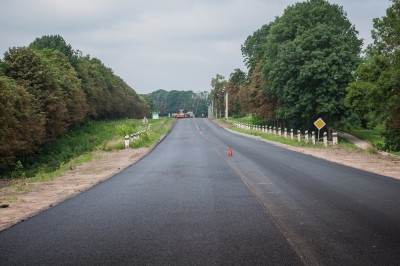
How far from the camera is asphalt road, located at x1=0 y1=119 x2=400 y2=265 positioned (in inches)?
200

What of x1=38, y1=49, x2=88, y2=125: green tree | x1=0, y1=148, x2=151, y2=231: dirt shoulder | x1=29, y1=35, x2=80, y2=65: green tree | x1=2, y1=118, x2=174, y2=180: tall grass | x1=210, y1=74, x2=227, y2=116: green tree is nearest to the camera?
x1=0, y1=148, x2=151, y2=231: dirt shoulder

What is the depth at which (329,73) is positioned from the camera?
39.7 metres

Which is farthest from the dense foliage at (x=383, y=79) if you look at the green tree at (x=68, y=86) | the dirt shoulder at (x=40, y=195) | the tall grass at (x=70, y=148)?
the green tree at (x=68, y=86)

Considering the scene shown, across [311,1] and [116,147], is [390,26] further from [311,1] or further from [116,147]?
[311,1]

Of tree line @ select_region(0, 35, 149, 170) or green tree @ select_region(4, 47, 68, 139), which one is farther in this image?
green tree @ select_region(4, 47, 68, 139)

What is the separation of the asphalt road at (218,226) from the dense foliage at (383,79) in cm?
1329

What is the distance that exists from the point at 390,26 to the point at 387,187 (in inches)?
675

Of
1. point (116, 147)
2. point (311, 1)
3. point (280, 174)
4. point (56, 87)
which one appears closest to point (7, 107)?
point (116, 147)

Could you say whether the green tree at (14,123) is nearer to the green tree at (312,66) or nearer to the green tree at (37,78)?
the green tree at (37,78)

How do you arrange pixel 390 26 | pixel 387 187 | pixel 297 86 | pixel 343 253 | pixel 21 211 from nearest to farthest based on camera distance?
1. pixel 343 253
2. pixel 21 211
3. pixel 387 187
4. pixel 390 26
5. pixel 297 86

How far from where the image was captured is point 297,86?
41750 mm

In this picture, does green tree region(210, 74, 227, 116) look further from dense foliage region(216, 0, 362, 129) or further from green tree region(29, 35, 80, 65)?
dense foliage region(216, 0, 362, 129)

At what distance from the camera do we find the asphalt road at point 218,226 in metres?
5.08

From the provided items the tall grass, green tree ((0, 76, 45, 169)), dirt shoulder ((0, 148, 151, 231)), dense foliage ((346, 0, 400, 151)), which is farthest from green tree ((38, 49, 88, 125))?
dirt shoulder ((0, 148, 151, 231))
